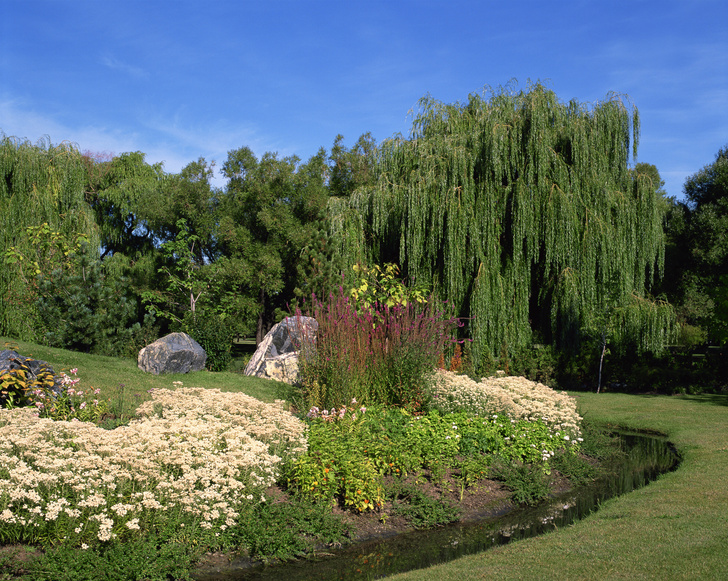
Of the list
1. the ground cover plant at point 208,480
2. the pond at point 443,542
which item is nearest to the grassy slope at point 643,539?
the pond at point 443,542

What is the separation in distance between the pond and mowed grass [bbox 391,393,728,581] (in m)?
0.38

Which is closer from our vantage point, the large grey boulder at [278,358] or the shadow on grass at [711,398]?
the large grey boulder at [278,358]

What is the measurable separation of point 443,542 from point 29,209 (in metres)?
15.0

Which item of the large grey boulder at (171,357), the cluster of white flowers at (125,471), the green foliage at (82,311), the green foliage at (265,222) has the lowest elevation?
the cluster of white flowers at (125,471)

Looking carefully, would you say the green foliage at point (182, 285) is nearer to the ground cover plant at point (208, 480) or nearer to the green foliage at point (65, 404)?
the green foliage at point (65, 404)

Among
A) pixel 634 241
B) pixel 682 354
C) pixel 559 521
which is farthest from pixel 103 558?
pixel 682 354

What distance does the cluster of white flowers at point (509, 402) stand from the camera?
827 cm

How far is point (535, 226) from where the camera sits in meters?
14.1

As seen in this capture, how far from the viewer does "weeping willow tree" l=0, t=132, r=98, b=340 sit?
567 inches

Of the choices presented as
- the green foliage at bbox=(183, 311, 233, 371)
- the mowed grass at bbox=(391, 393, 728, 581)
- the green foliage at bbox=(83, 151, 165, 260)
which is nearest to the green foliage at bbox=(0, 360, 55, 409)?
the mowed grass at bbox=(391, 393, 728, 581)

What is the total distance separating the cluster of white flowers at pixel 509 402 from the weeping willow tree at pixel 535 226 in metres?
4.68

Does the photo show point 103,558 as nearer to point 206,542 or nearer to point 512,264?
point 206,542

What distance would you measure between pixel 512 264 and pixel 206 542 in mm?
11252

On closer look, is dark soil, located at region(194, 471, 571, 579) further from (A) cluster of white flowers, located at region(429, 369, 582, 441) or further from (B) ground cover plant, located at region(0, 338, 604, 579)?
(A) cluster of white flowers, located at region(429, 369, 582, 441)
